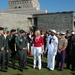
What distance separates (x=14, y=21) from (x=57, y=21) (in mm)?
7985

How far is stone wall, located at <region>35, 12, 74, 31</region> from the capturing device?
3584 cm

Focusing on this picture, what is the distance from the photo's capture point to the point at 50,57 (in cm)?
1052

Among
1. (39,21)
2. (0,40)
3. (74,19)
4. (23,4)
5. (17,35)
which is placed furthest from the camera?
(23,4)

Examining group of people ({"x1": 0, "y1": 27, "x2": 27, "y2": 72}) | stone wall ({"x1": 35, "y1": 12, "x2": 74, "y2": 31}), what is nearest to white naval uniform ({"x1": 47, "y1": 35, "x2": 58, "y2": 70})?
group of people ({"x1": 0, "y1": 27, "x2": 27, "y2": 72})

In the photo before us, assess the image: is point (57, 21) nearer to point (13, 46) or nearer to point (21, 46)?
point (13, 46)

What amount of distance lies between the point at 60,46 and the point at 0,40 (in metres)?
3.02

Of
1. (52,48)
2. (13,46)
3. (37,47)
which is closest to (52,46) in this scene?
(52,48)

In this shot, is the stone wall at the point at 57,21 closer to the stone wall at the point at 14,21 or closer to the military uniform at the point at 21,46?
the stone wall at the point at 14,21

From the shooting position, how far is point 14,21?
38.8 m

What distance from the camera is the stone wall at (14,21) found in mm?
37094

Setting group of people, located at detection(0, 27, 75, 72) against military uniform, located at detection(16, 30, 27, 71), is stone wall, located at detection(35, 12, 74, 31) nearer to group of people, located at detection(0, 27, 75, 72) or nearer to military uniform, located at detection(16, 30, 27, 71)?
group of people, located at detection(0, 27, 75, 72)

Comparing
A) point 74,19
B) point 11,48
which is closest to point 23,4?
point 74,19

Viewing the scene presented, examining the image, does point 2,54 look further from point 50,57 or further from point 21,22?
point 21,22

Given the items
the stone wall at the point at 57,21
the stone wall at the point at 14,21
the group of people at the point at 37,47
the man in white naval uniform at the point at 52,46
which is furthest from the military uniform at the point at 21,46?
the stone wall at the point at 14,21
